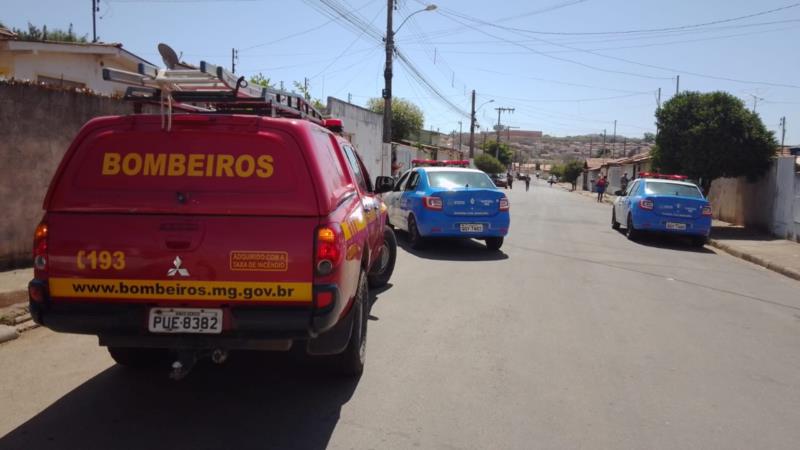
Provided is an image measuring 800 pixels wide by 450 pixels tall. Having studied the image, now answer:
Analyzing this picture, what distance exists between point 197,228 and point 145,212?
0.33 m

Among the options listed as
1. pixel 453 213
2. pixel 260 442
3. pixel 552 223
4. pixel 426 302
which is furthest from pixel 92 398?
pixel 552 223

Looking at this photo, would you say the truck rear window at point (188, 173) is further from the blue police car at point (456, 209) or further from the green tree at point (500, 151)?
the green tree at point (500, 151)

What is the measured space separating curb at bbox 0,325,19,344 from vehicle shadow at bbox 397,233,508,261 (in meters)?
6.38

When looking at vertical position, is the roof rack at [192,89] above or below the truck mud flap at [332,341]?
above

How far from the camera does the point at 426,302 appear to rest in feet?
23.6

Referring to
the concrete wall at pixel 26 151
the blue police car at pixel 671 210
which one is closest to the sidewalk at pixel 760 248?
the blue police car at pixel 671 210

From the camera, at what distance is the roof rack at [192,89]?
3.92 m

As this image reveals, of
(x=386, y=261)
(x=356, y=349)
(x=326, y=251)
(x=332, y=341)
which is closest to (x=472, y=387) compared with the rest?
(x=356, y=349)

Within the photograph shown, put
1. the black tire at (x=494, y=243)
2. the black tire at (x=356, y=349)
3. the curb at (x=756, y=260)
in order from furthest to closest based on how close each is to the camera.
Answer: the black tire at (x=494, y=243) < the curb at (x=756, y=260) < the black tire at (x=356, y=349)

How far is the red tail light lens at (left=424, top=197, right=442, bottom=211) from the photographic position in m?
10.6

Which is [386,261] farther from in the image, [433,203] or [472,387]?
[472,387]

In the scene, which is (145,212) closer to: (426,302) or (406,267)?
(426,302)

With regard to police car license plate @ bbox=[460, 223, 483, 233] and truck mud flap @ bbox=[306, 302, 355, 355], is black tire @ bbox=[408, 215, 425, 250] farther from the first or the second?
truck mud flap @ bbox=[306, 302, 355, 355]

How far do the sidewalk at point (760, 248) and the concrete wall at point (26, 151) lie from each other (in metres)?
11.6
